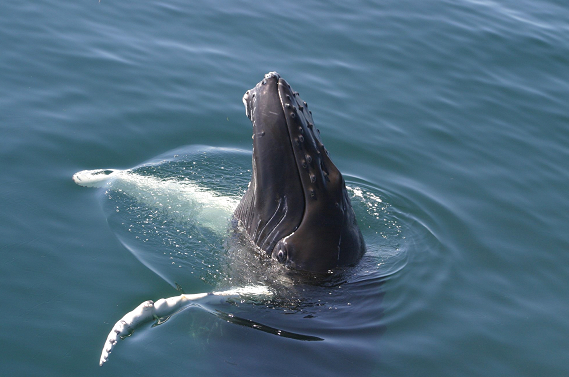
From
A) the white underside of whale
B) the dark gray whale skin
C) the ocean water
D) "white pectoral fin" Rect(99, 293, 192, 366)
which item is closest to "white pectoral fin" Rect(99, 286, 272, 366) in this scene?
"white pectoral fin" Rect(99, 293, 192, 366)

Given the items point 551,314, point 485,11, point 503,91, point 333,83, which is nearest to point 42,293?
point 551,314

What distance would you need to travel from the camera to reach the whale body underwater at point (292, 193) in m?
8.10

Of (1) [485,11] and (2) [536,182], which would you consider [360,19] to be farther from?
(2) [536,182]

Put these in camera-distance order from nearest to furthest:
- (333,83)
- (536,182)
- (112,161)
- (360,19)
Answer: (112,161), (536,182), (333,83), (360,19)

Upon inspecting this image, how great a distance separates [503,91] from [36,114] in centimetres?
1126

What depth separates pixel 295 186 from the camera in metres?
8.22

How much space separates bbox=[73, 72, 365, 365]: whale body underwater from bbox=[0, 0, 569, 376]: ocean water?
0.33 meters

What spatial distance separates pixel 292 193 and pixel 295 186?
0.10 metres

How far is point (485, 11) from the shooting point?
2186cm

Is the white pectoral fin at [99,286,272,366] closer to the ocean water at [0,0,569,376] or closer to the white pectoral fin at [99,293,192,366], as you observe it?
the white pectoral fin at [99,293,192,366]

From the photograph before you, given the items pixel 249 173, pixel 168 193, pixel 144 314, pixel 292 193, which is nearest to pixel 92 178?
pixel 168 193

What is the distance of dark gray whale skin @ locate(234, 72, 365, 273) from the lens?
26.6ft

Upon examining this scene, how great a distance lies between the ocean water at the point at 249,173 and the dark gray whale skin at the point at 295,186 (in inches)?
20.2

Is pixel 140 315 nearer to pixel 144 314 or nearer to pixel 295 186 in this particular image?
A: pixel 144 314
